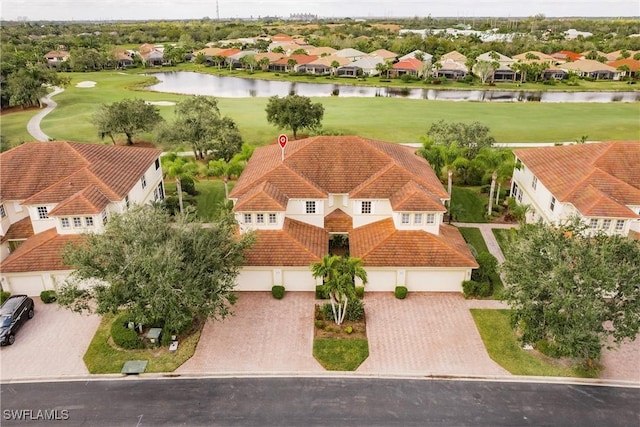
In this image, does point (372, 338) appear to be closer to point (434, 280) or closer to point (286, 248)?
point (434, 280)

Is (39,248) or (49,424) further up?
(39,248)

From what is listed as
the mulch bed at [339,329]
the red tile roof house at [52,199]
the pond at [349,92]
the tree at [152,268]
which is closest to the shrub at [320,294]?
the mulch bed at [339,329]

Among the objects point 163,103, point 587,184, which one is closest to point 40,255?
point 587,184

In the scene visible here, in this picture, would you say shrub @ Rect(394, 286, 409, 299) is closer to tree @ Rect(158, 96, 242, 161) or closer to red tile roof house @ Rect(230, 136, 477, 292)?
red tile roof house @ Rect(230, 136, 477, 292)

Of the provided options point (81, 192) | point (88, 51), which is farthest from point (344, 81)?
point (81, 192)

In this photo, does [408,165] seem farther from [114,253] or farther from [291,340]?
[114,253]

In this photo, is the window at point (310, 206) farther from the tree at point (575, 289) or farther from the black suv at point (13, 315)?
the black suv at point (13, 315)
